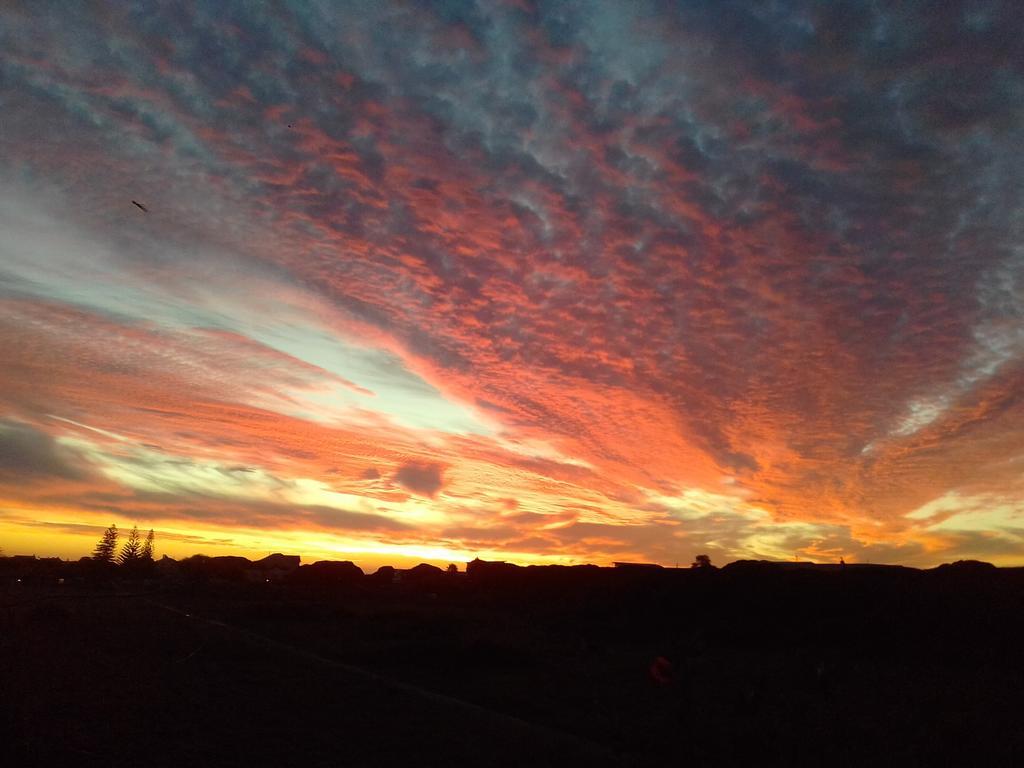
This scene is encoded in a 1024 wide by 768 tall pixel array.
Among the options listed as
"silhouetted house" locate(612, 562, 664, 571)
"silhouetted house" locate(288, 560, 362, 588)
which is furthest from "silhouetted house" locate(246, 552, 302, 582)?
"silhouetted house" locate(612, 562, 664, 571)

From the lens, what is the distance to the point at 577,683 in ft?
67.1

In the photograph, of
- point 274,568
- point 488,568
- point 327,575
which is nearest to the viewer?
point 488,568

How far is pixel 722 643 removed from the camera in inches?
1085

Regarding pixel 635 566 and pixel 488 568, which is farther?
pixel 488 568

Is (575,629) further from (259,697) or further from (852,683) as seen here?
(259,697)

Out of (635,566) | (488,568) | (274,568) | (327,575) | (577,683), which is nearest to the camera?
(577,683)

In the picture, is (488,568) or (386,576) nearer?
(488,568)

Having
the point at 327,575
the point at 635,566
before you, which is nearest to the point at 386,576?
the point at 327,575

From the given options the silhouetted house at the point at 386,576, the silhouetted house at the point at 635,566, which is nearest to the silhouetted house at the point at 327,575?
the silhouetted house at the point at 386,576

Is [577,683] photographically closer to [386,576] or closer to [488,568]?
[488,568]

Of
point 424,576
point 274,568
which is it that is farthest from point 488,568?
point 274,568

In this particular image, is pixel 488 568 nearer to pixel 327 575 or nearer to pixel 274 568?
pixel 327 575

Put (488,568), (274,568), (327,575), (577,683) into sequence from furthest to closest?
1. (274,568)
2. (327,575)
3. (488,568)
4. (577,683)

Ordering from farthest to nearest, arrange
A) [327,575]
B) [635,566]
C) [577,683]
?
[327,575] < [635,566] < [577,683]
